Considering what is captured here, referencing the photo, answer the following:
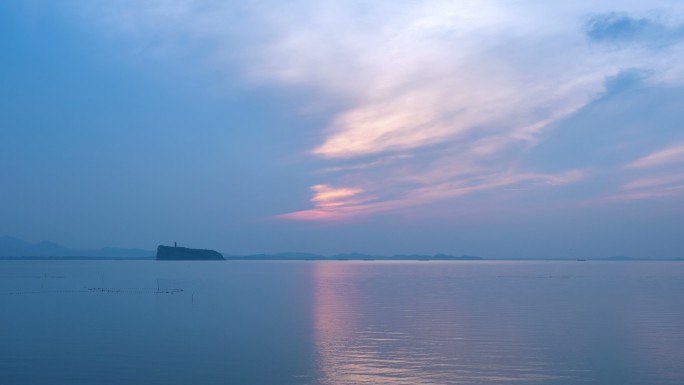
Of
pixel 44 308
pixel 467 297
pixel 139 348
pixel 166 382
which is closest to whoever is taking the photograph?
pixel 166 382

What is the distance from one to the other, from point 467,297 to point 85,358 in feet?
176

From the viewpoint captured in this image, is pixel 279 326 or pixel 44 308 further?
pixel 44 308

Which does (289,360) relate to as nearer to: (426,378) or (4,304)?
(426,378)

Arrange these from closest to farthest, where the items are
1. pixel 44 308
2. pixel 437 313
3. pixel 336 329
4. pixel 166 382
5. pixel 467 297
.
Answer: pixel 166 382 → pixel 336 329 → pixel 437 313 → pixel 44 308 → pixel 467 297

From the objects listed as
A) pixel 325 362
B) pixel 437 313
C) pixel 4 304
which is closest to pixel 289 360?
pixel 325 362

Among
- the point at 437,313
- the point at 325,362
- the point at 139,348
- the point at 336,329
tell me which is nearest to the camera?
the point at 325,362

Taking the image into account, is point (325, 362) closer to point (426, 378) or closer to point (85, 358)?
point (426, 378)

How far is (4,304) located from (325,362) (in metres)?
48.9

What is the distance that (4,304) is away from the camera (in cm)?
6744

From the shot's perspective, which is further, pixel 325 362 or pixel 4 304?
pixel 4 304

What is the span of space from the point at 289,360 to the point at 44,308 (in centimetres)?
3959

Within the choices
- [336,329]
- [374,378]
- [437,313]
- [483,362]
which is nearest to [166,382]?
[374,378]

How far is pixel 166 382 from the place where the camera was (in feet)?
94.5

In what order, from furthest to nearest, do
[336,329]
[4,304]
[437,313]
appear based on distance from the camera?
1. [4,304]
2. [437,313]
3. [336,329]
